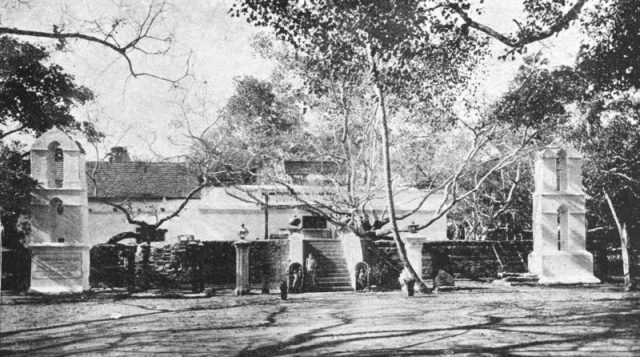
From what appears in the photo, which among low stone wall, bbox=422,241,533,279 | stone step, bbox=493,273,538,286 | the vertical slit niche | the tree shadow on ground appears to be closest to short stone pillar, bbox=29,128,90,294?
the tree shadow on ground

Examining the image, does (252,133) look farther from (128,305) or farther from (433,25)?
(433,25)

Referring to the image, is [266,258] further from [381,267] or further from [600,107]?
[600,107]

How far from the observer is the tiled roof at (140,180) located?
3259 centimetres

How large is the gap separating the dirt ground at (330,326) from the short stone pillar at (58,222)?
1076 mm

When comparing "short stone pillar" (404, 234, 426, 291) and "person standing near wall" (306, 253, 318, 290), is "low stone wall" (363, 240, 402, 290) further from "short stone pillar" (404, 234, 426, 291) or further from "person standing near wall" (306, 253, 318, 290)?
"person standing near wall" (306, 253, 318, 290)

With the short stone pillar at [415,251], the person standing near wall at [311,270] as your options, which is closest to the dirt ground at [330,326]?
the short stone pillar at [415,251]

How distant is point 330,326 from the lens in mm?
9695

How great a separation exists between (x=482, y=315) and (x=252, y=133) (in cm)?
1510

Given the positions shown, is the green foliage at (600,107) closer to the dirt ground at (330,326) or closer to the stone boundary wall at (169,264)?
the dirt ground at (330,326)

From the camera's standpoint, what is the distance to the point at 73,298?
14281 mm

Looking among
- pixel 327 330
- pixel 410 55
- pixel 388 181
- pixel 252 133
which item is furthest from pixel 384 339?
pixel 252 133

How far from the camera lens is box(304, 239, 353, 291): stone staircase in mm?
17828

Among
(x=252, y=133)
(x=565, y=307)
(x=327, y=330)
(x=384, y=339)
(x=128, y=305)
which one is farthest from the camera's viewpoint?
(x=252, y=133)

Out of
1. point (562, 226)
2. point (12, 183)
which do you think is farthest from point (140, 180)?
point (562, 226)
